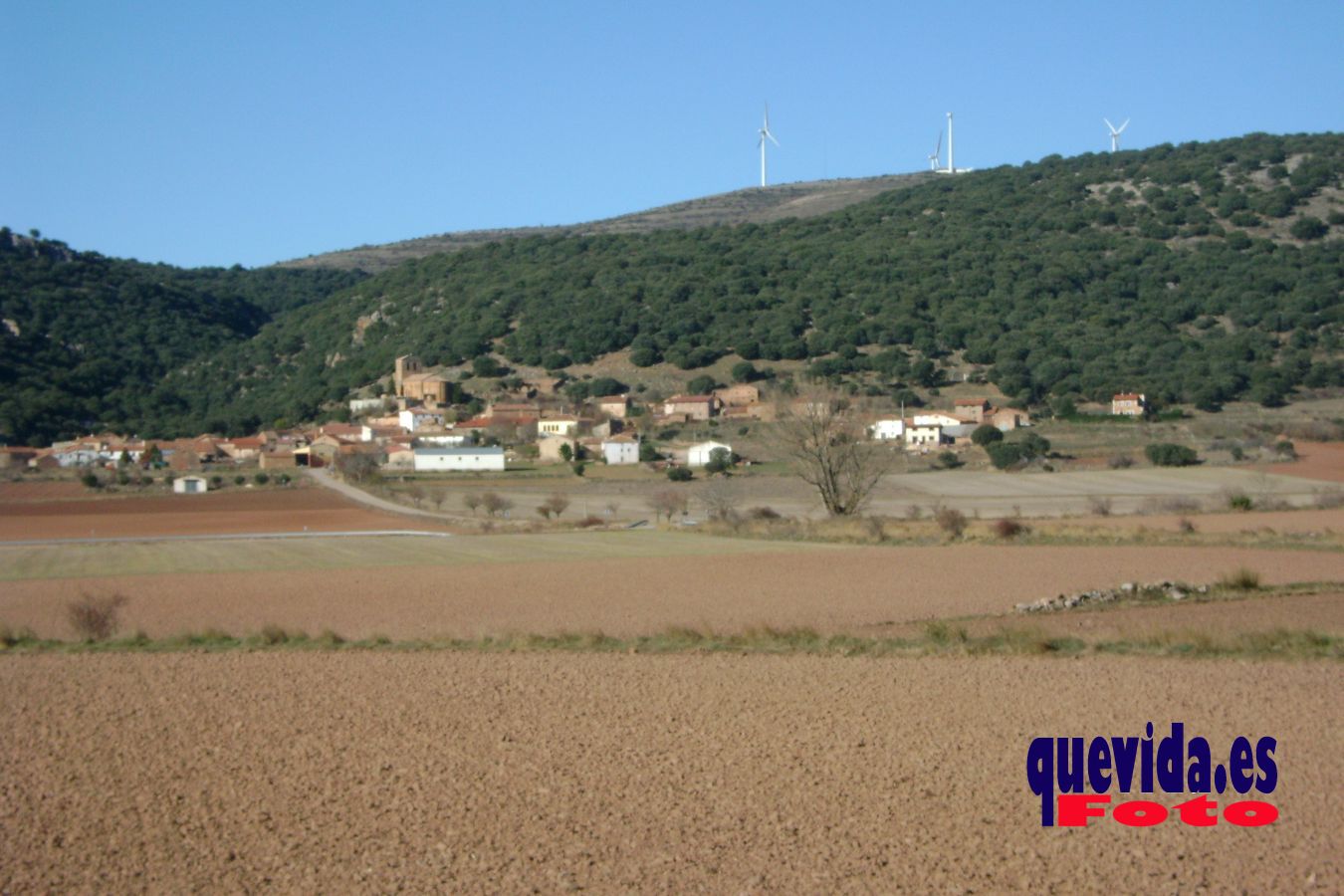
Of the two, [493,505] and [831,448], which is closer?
[831,448]

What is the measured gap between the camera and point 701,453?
63.7 m

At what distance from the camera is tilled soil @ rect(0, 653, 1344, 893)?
314 inches

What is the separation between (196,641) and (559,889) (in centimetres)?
1195

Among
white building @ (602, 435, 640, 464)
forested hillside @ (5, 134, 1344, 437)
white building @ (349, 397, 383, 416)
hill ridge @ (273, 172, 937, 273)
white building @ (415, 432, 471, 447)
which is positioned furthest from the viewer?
hill ridge @ (273, 172, 937, 273)

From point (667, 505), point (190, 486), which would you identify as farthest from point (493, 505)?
point (190, 486)

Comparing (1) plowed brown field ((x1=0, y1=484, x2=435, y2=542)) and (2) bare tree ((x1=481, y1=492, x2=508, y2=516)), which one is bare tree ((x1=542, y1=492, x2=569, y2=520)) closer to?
(2) bare tree ((x1=481, y1=492, x2=508, y2=516))

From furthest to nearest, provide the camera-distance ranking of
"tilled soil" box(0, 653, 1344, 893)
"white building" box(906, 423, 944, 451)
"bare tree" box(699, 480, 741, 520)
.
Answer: "white building" box(906, 423, 944, 451) → "bare tree" box(699, 480, 741, 520) → "tilled soil" box(0, 653, 1344, 893)

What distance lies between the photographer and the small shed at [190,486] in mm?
61594

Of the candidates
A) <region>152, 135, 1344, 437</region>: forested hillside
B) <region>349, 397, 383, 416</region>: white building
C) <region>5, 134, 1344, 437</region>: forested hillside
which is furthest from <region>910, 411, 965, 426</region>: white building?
<region>349, 397, 383, 416</region>: white building

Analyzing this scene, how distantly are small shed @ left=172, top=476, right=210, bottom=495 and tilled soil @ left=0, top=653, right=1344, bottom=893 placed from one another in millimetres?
48761

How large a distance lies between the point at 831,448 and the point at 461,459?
102 feet

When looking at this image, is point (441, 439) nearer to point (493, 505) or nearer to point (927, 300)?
point (493, 505)

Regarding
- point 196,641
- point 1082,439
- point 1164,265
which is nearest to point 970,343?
point 1164,265

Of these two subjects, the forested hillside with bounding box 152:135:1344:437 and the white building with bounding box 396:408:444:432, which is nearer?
the white building with bounding box 396:408:444:432
